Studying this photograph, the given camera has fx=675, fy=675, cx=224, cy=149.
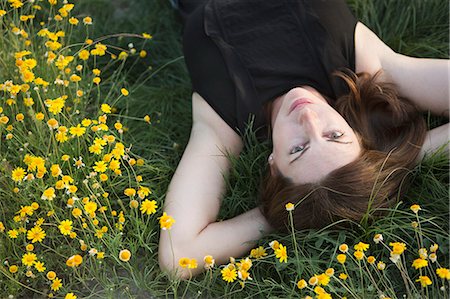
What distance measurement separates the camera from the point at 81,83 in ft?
11.0

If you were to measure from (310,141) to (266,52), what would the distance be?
667mm

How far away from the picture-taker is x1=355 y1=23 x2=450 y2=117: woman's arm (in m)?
3.07

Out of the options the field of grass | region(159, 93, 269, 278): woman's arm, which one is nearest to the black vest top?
region(159, 93, 269, 278): woman's arm

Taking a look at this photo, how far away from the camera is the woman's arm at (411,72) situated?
3.07 m

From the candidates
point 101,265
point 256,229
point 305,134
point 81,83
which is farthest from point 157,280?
point 81,83

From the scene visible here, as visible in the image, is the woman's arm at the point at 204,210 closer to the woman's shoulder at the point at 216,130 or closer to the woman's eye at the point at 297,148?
the woman's shoulder at the point at 216,130

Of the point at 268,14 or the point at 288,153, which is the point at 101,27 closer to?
the point at 268,14

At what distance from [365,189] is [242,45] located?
93cm

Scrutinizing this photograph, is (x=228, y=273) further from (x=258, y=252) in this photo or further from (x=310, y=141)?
(x=310, y=141)

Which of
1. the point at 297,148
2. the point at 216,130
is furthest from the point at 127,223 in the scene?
the point at 297,148

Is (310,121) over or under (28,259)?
over

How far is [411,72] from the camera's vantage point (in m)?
3.11

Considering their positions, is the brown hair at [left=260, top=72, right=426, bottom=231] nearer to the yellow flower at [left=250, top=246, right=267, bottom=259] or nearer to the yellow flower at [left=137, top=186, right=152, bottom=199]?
the yellow flower at [left=250, top=246, right=267, bottom=259]

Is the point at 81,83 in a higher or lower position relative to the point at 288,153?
higher
